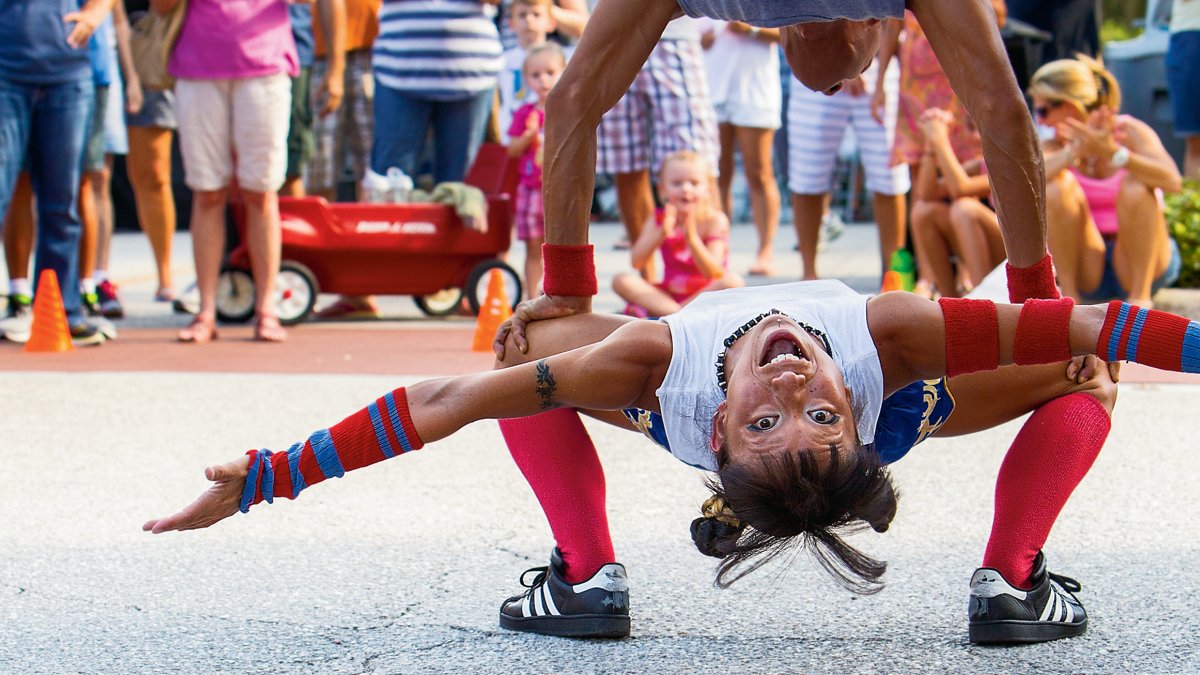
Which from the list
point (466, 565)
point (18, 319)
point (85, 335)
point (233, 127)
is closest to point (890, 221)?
point (233, 127)

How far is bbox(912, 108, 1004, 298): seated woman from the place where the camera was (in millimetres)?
7070

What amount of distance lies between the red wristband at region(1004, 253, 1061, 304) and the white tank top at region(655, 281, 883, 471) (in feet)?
1.37

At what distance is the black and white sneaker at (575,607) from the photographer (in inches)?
118

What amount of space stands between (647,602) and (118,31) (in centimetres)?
538

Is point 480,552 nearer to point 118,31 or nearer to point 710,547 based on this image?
point 710,547

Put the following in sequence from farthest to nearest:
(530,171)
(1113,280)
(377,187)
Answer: (530,171)
(377,187)
(1113,280)

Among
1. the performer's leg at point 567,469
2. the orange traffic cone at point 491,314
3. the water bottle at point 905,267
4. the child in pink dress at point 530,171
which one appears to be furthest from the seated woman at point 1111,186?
the performer's leg at point 567,469

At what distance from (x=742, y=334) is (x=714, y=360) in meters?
0.07

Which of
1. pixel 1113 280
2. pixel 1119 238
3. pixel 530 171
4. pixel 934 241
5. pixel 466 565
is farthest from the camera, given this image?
pixel 530 171

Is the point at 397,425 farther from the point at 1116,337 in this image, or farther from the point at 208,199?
the point at 208,199

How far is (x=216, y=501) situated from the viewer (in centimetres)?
262

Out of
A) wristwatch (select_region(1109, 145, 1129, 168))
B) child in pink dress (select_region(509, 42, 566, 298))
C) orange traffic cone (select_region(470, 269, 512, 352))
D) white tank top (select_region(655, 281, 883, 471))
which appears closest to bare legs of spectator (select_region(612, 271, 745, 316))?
orange traffic cone (select_region(470, 269, 512, 352))

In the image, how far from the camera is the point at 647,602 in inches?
127

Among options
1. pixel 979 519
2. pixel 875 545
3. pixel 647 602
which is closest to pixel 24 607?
pixel 647 602
